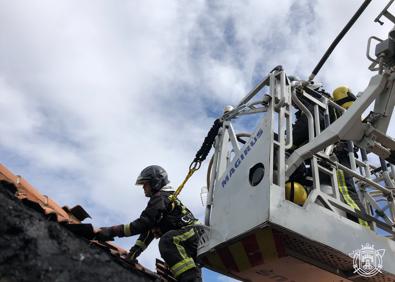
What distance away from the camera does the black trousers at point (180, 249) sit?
4.81 m

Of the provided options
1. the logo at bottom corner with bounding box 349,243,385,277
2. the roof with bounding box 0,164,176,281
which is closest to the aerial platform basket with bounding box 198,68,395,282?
the logo at bottom corner with bounding box 349,243,385,277

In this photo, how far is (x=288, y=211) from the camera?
4.21 meters

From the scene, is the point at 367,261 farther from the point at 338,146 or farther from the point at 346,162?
the point at 338,146

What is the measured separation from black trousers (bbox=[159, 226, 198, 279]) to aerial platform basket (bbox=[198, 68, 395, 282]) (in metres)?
0.16

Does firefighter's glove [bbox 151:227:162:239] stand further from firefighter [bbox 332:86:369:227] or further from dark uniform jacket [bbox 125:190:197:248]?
firefighter [bbox 332:86:369:227]

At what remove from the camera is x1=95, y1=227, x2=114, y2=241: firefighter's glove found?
13.5 ft

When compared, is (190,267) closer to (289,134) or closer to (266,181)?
(266,181)

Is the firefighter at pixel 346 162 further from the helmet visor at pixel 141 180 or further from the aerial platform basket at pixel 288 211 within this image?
the helmet visor at pixel 141 180

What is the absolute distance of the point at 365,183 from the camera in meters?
5.19

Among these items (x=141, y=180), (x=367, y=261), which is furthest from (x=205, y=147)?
(x=367, y=261)

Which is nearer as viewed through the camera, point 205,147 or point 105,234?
point 105,234

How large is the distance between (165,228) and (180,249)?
1.43 feet

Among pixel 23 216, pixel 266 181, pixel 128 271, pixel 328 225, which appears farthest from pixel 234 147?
pixel 23 216

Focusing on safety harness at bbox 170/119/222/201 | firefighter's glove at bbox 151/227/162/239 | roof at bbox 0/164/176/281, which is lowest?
roof at bbox 0/164/176/281
